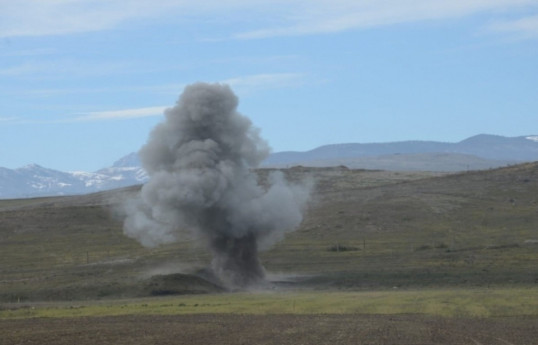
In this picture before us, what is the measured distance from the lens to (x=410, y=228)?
132m

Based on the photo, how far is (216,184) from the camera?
87.0 m

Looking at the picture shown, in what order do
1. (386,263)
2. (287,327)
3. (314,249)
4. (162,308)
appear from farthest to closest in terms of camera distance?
(314,249) → (386,263) → (162,308) → (287,327)

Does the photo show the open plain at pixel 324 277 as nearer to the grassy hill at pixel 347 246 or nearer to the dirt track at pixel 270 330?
the dirt track at pixel 270 330

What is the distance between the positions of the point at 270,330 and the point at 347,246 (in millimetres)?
62925

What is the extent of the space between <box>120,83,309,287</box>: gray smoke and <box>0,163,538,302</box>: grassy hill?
4.33 meters

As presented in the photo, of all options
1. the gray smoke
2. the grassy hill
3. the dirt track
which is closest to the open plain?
the dirt track

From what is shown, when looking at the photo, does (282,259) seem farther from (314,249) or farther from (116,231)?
(116,231)

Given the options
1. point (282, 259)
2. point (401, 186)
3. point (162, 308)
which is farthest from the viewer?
point (401, 186)

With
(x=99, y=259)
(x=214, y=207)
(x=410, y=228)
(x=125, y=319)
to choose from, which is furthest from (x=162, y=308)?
(x=410, y=228)

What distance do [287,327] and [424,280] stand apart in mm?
30780

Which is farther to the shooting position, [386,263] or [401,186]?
[401,186]

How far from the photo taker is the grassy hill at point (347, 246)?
277ft

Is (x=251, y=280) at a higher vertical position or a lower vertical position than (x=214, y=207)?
lower

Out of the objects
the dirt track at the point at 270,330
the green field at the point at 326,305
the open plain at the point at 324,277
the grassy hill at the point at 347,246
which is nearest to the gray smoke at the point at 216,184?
the open plain at the point at 324,277
